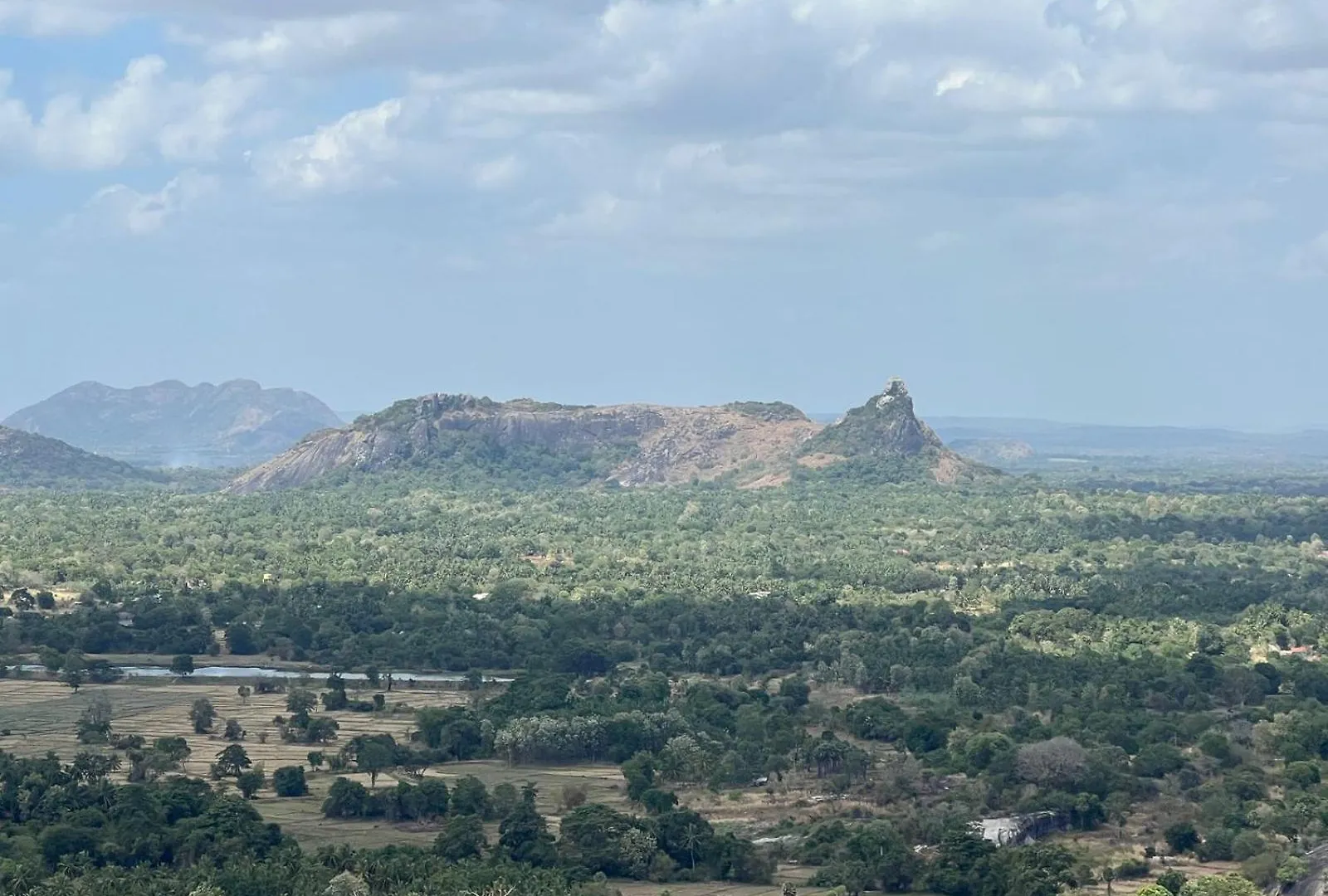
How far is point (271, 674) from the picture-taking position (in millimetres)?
125812

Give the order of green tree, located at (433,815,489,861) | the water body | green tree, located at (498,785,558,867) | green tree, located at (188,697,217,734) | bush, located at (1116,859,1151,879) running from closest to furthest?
green tree, located at (433,815,489,861) < green tree, located at (498,785,558,867) < bush, located at (1116,859,1151,879) < green tree, located at (188,697,217,734) < the water body

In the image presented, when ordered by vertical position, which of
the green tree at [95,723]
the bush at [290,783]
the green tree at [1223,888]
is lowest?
the green tree at [1223,888]

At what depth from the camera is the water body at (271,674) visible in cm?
12369

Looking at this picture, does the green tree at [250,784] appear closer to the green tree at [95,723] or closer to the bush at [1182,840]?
the green tree at [95,723]

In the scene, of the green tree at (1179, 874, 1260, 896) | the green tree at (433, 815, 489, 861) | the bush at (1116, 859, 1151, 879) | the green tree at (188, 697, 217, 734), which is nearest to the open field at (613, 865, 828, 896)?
the green tree at (433, 815, 489, 861)

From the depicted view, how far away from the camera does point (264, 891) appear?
66.8 meters

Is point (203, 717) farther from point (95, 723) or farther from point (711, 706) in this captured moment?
point (711, 706)

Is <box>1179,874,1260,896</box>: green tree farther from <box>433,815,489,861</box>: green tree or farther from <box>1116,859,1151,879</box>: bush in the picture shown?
<box>433,815,489,861</box>: green tree

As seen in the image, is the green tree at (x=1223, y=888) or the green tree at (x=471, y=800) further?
the green tree at (x=471, y=800)

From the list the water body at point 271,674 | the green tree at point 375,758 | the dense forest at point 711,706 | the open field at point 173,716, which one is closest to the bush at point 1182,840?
the dense forest at point 711,706

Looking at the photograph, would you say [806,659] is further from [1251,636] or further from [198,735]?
[198,735]

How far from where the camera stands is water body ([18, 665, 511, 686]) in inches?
4870

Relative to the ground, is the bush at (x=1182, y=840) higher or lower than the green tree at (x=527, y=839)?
lower

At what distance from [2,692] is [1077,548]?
10423 cm
